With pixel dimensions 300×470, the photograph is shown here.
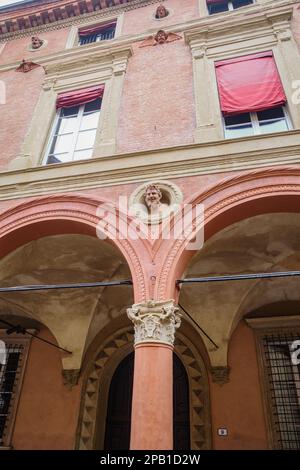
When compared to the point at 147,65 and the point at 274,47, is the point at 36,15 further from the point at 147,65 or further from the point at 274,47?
the point at 274,47

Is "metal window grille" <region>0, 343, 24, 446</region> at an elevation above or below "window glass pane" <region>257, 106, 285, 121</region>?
below

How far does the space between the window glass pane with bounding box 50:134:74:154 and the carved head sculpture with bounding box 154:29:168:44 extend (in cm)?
330

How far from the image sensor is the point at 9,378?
311 inches

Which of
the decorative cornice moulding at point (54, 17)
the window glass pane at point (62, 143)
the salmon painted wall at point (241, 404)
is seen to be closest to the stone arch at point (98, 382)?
the salmon painted wall at point (241, 404)

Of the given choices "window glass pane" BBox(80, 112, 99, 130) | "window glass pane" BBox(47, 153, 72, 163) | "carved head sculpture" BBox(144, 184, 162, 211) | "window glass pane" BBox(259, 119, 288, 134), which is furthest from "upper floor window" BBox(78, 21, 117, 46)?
"carved head sculpture" BBox(144, 184, 162, 211)

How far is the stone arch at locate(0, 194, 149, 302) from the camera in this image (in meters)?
5.52

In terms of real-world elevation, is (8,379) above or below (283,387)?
above

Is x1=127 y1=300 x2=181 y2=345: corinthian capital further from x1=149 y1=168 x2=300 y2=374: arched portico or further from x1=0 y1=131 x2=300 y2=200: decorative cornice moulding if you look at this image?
x1=0 y1=131 x2=300 y2=200: decorative cornice moulding

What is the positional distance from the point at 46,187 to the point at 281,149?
3976 millimetres

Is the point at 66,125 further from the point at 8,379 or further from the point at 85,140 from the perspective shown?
the point at 8,379

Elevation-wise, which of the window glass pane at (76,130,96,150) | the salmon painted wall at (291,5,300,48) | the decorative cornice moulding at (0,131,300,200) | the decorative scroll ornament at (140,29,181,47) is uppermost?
the decorative scroll ornament at (140,29,181,47)

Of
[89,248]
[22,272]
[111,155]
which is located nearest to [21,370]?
[22,272]

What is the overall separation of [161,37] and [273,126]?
4.12 meters

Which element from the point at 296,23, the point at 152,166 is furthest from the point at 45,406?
the point at 296,23
